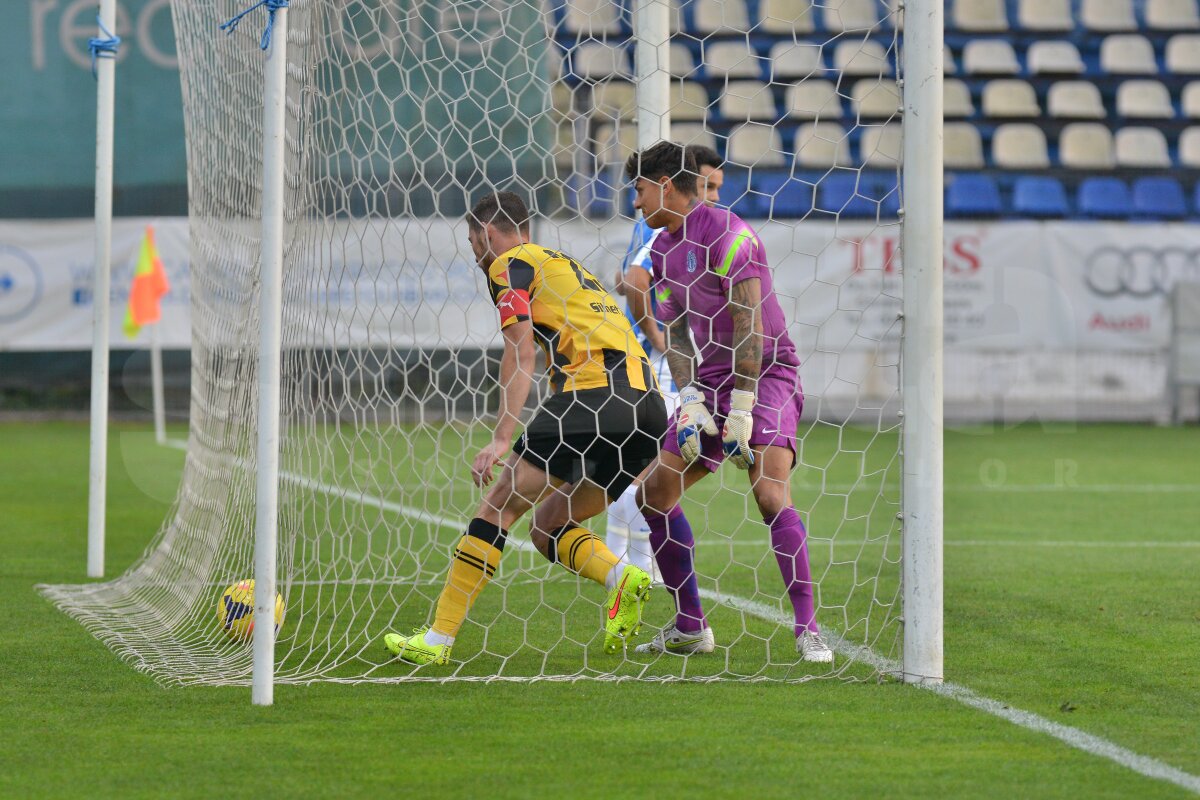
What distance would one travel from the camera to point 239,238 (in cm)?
616

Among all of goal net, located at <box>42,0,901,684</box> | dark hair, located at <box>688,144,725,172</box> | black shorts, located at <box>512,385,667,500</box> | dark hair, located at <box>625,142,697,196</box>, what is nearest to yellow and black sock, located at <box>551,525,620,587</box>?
black shorts, located at <box>512,385,667,500</box>

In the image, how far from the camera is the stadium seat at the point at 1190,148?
20203mm

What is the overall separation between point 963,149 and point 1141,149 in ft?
8.31

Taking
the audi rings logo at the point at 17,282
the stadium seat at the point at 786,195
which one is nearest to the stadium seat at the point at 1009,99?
the stadium seat at the point at 786,195

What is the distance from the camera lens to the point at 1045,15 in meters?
21.5

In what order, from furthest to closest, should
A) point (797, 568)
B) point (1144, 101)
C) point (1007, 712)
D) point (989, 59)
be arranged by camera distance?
1. point (989, 59)
2. point (1144, 101)
3. point (797, 568)
4. point (1007, 712)

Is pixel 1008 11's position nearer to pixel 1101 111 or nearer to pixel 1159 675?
pixel 1101 111

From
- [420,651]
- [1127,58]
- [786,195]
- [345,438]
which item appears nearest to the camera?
[420,651]

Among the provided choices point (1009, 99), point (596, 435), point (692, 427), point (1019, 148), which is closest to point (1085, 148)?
point (1019, 148)

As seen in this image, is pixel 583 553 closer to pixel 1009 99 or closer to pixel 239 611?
pixel 239 611

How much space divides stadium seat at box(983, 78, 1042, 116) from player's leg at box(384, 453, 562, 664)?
56.1 ft

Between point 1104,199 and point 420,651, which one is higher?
point 1104,199

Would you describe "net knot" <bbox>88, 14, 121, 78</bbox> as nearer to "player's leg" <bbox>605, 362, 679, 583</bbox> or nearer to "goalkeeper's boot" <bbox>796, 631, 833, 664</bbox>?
"player's leg" <bbox>605, 362, 679, 583</bbox>

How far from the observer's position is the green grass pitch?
3.45 metres
